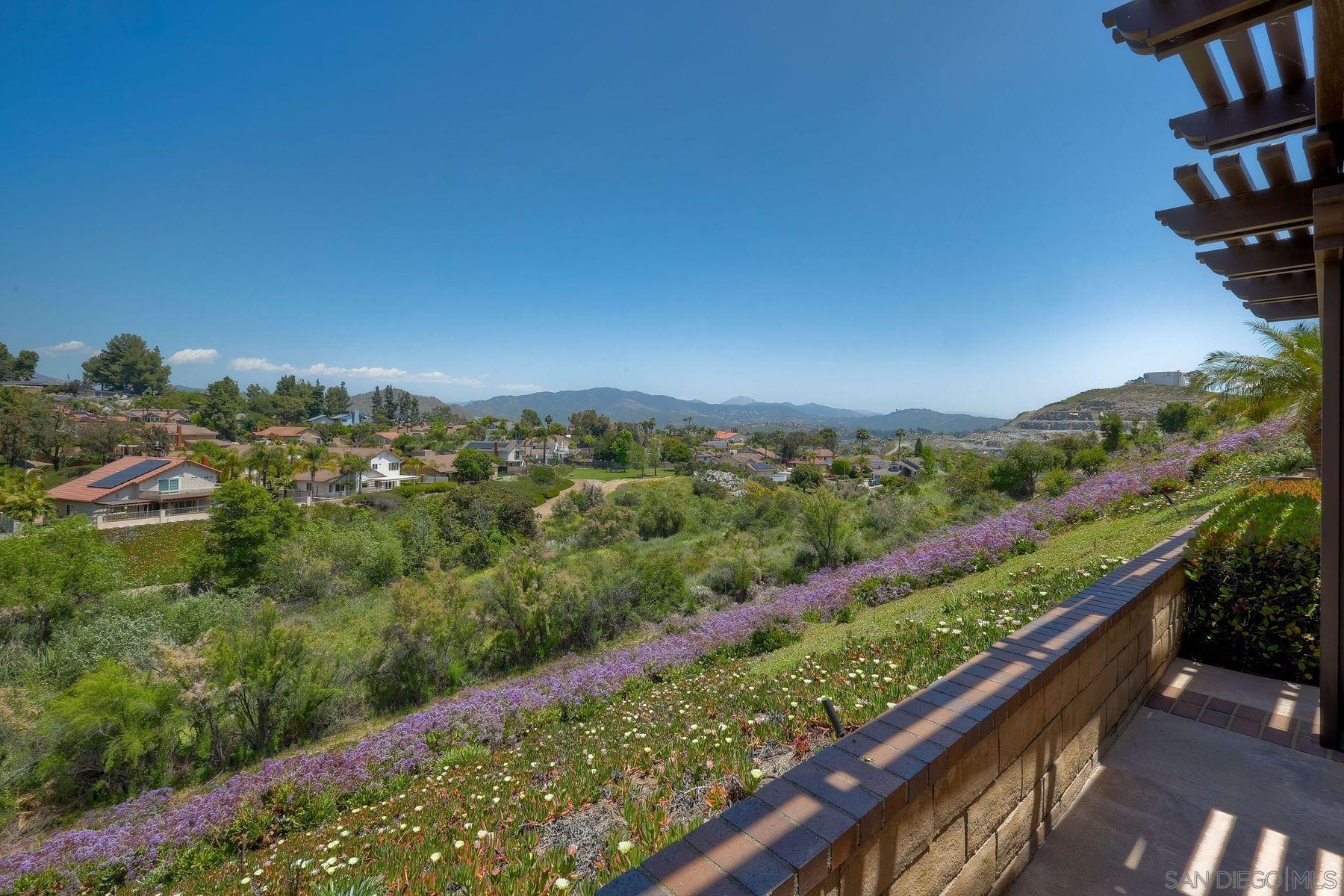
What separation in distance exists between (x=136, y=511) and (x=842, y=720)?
42.9 meters

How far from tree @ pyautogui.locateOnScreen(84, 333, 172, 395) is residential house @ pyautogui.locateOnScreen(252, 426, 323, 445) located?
34.9m

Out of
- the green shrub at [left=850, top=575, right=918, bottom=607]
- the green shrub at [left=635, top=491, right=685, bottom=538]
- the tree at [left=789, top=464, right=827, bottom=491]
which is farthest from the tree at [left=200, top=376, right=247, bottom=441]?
the green shrub at [left=850, top=575, right=918, bottom=607]

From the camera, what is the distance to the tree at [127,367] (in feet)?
277

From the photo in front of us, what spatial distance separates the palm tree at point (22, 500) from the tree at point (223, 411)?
4065cm

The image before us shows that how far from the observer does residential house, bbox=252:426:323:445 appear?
60.8 meters

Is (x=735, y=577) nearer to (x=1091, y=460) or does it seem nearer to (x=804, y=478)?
(x=1091, y=460)

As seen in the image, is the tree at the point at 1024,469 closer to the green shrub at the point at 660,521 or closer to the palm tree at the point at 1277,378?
the palm tree at the point at 1277,378

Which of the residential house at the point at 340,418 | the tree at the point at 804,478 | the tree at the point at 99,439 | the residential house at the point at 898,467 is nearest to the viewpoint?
the tree at the point at 99,439

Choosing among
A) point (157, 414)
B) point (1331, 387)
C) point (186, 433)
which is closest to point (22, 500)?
point (186, 433)

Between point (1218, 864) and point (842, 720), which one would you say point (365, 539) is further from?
point (1218, 864)

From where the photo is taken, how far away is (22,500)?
26.0 metres

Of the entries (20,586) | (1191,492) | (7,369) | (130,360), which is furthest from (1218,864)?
(130,360)

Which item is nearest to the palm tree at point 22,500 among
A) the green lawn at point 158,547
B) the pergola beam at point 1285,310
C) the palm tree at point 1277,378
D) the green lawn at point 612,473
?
the green lawn at point 158,547

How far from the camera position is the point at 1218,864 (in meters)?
1.97
